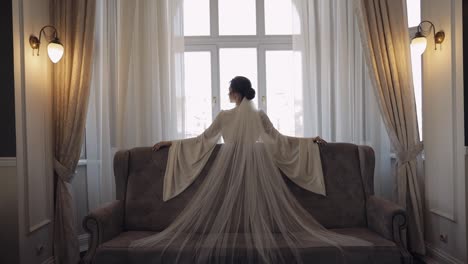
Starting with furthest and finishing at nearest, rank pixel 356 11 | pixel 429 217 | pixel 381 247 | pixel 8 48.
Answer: pixel 356 11 → pixel 429 217 → pixel 8 48 → pixel 381 247

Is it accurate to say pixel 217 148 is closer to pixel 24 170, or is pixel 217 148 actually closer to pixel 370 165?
pixel 370 165

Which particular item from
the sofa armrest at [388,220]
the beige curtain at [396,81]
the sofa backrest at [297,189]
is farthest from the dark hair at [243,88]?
the sofa armrest at [388,220]

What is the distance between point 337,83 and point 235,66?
1.16 metres

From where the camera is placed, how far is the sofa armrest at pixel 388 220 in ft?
8.77

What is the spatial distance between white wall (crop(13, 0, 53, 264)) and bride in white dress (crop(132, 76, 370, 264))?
3.49ft

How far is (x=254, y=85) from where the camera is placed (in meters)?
4.29

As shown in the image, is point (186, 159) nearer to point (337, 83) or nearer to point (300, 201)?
point (300, 201)

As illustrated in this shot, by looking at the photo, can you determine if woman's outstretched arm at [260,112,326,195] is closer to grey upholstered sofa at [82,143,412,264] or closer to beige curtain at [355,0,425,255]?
grey upholstered sofa at [82,143,412,264]

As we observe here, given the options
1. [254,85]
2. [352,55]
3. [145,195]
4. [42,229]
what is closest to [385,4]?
[352,55]

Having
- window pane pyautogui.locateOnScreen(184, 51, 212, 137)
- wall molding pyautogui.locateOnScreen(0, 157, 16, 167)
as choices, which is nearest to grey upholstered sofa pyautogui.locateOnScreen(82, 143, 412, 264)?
wall molding pyautogui.locateOnScreen(0, 157, 16, 167)

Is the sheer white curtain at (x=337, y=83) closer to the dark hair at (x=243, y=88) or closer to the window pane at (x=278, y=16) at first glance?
the window pane at (x=278, y=16)

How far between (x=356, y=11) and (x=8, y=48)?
320cm

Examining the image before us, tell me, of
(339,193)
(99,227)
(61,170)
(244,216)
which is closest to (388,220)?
(339,193)

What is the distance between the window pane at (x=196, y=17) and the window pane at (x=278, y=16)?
699 millimetres
